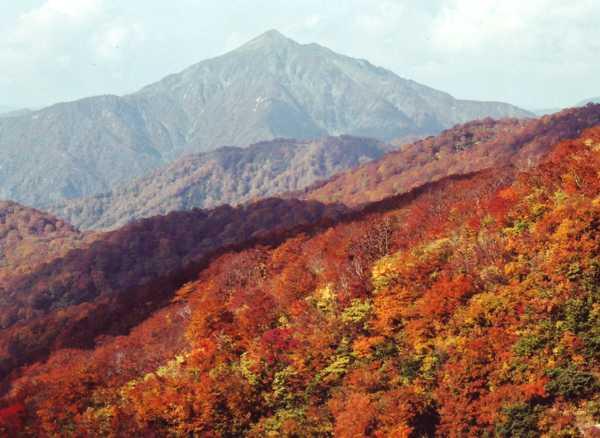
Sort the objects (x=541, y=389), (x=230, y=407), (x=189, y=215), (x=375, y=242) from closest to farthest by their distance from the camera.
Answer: (x=541, y=389) → (x=230, y=407) → (x=375, y=242) → (x=189, y=215)

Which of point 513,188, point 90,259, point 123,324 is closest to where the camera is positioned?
point 513,188

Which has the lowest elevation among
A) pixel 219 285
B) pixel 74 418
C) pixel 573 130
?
pixel 74 418

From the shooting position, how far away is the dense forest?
27.9 meters

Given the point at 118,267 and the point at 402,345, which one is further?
the point at 118,267

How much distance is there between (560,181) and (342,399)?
2205 centimetres

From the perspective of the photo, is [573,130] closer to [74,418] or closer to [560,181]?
[560,181]

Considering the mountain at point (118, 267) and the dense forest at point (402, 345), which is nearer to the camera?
the dense forest at point (402, 345)

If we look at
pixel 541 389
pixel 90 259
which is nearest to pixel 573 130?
pixel 90 259

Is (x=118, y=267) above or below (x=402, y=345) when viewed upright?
below

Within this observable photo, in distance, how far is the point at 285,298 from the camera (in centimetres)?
4472

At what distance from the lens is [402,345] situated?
33.8m

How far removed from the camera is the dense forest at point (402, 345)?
1098 inches

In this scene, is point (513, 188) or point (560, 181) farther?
point (513, 188)

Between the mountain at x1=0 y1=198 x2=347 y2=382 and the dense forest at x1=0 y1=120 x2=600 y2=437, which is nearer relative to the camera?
the dense forest at x1=0 y1=120 x2=600 y2=437
